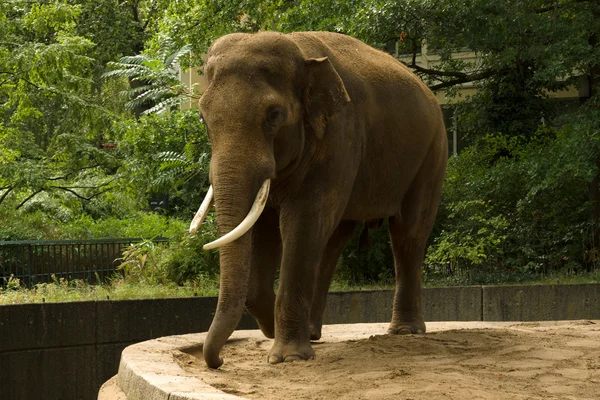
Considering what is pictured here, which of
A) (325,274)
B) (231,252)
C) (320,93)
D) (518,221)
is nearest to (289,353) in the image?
(231,252)

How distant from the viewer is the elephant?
6859 millimetres

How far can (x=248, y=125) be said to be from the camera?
6926 mm

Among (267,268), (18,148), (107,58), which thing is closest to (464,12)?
(267,268)

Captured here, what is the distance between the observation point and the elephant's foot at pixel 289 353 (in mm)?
7512

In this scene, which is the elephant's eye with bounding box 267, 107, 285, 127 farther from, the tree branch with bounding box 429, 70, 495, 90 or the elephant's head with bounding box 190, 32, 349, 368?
the tree branch with bounding box 429, 70, 495, 90

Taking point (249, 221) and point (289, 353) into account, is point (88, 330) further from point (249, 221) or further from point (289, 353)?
point (249, 221)

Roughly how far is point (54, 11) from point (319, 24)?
7021mm

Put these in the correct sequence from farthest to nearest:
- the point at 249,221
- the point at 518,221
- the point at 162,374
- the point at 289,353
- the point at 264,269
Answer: the point at 518,221, the point at 264,269, the point at 289,353, the point at 249,221, the point at 162,374

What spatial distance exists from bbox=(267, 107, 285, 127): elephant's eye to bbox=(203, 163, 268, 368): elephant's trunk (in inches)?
17.6

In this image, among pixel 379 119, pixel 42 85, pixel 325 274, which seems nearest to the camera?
pixel 379 119

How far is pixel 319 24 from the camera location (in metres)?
18.6

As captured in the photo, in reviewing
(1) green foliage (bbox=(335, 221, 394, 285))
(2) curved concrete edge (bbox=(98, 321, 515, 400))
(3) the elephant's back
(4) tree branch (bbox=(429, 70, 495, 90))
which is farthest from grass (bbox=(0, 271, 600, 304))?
(3) the elephant's back

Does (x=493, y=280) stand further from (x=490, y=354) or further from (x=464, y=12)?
(x=490, y=354)

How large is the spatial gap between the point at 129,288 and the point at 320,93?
313 inches
